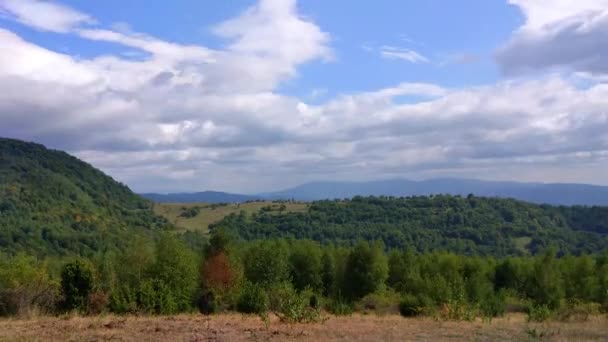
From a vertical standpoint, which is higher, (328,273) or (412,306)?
(412,306)

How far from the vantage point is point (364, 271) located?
59.4 metres

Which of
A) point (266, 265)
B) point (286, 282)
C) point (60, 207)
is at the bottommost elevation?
point (266, 265)

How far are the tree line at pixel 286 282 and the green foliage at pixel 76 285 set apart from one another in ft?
0.18

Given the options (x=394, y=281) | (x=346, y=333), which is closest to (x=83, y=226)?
(x=394, y=281)

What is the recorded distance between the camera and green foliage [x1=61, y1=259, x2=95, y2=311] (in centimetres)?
3256

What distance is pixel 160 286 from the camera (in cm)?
3409

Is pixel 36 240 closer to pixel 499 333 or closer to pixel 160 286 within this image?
pixel 160 286

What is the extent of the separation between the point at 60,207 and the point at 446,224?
9377 centimetres

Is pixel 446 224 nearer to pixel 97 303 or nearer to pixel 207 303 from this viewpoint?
pixel 207 303

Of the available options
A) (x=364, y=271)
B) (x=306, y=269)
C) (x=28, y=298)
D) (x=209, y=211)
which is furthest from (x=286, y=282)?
(x=209, y=211)

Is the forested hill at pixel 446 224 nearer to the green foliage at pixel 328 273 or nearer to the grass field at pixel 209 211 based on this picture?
the grass field at pixel 209 211

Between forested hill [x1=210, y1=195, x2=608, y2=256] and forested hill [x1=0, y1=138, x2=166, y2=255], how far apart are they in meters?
28.5

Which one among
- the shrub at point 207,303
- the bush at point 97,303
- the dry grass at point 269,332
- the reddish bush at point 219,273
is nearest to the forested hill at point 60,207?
the reddish bush at point 219,273

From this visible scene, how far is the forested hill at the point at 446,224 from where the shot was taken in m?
132
